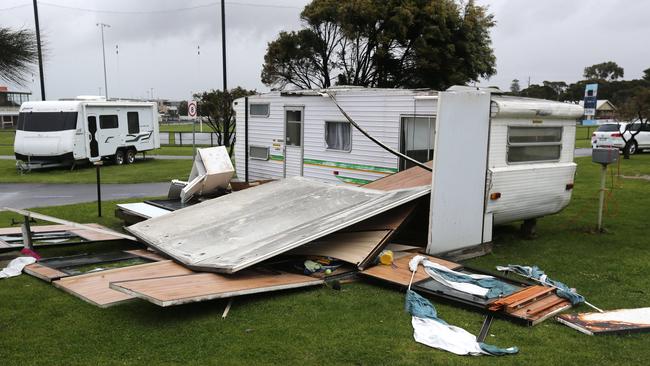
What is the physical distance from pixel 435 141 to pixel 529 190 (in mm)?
2244

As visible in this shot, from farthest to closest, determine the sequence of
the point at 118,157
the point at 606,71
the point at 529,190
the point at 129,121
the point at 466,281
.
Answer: the point at 606,71 < the point at 129,121 < the point at 118,157 < the point at 529,190 < the point at 466,281

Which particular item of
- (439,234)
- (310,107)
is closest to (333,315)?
(439,234)

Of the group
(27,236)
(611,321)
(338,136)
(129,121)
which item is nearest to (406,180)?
(338,136)

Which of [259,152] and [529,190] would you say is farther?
[259,152]

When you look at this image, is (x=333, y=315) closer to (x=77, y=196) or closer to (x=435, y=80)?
(x=77, y=196)

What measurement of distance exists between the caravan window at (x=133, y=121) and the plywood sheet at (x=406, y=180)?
15885mm

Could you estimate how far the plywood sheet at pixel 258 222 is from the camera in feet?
20.7

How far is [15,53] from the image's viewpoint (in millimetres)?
4828

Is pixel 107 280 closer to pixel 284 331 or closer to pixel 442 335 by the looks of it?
pixel 284 331

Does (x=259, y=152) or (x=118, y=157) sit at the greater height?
(x=259, y=152)

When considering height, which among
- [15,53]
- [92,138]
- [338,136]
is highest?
[15,53]

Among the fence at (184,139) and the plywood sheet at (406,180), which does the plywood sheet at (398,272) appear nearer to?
the plywood sheet at (406,180)

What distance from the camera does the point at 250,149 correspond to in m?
12.4

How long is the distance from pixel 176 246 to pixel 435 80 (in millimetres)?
24605
